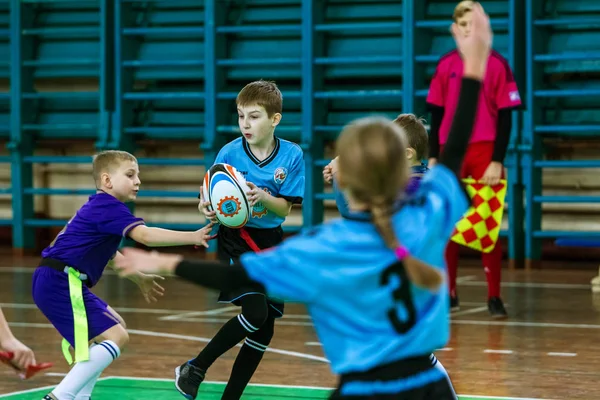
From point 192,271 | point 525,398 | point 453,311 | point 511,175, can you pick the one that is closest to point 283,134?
point 511,175

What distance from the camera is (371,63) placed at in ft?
37.6

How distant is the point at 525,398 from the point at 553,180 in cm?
619

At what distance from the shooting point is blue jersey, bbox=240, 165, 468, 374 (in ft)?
8.36

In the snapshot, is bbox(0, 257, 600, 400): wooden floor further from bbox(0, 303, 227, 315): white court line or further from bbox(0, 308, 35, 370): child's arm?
bbox(0, 308, 35, 370): child's arm

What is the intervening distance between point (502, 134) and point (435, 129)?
44cm

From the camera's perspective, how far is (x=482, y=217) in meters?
7.59

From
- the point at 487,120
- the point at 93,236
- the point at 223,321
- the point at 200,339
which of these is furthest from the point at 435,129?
the point at 93,236

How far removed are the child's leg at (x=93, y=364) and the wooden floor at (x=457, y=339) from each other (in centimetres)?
86

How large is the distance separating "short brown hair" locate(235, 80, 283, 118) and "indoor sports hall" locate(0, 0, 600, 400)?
7.76 ft

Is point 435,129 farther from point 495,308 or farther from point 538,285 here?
point 538,285

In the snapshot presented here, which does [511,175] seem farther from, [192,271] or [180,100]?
[192,271]

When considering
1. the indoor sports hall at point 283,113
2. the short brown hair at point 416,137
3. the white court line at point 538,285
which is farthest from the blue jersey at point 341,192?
the white court line at point 538,285

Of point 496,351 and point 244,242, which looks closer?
point 244,242

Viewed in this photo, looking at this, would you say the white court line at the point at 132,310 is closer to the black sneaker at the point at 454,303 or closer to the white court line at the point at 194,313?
the white court line at the point at 194,313
